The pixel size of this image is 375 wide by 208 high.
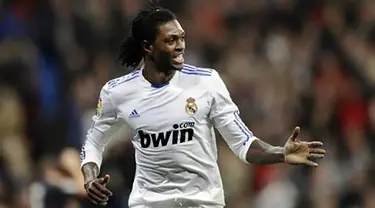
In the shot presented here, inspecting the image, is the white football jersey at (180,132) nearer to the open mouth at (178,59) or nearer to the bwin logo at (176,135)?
the bwin logo at (176,135)

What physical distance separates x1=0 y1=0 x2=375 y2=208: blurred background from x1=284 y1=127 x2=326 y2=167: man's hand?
4.36m

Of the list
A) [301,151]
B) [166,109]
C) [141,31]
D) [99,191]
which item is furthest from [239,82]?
[301,151]

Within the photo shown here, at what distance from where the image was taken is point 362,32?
52.7 feet

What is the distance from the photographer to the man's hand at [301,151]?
846 centimetres

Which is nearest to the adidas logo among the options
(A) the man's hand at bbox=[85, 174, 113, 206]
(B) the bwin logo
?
(B) the bwin logo

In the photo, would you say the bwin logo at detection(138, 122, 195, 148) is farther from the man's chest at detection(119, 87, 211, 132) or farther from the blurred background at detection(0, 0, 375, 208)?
the blurred background at detection(0, 0, 375, 208)

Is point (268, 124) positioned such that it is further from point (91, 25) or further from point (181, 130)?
point (181, 130)

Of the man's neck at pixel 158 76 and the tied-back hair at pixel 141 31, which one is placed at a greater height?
the tied-back hair at pixel 141 31

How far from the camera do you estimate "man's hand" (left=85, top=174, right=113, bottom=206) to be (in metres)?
8.65

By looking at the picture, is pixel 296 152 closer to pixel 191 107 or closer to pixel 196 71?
pixel 191 107

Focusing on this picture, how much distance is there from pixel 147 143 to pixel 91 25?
857 cm

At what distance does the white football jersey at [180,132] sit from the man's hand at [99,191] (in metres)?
0.35

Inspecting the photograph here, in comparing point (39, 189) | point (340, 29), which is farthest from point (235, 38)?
point (39, 189)

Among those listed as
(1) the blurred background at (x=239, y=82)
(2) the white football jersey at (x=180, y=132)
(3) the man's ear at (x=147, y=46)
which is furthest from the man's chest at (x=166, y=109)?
(1) the blurred background at (x=239, y=82)
